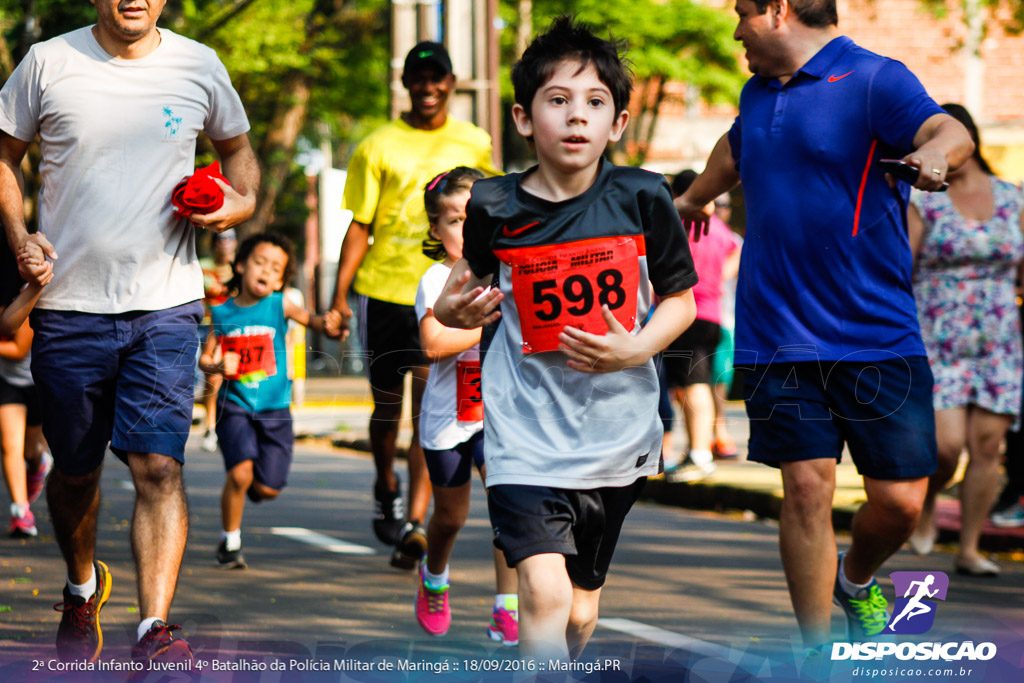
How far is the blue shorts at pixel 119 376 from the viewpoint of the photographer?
172 inches

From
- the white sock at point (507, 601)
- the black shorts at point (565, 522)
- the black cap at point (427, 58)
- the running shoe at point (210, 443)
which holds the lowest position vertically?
the running shoe at point (210, 443)

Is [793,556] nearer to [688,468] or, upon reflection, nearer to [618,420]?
[618,420]

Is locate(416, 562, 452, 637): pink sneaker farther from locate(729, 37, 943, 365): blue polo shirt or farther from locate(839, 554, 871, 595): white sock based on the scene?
locate(729, 37, 943, 365): blue polo shirt

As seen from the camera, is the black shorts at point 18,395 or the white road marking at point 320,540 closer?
the white road marking at point 320,540

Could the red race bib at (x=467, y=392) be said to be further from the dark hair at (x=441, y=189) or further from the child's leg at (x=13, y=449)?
the child's leg at (x=13, y=449)

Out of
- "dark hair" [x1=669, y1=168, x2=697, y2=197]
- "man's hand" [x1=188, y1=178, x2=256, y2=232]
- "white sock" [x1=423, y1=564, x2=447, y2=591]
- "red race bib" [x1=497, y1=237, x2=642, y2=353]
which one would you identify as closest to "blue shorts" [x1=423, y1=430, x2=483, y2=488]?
"white sock" [x1=423, y1=564, x2=447, y2=591]

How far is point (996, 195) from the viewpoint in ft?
21.3

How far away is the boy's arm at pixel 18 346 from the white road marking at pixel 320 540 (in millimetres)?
1720

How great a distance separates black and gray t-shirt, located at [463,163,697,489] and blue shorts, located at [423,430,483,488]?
1.59 m

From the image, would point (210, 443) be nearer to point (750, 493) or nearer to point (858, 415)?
point (750, 493)

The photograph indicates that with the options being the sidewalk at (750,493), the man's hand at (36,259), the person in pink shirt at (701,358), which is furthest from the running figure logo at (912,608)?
the person in pink shirt at (701,358)

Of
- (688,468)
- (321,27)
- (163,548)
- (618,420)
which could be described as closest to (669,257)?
(618,420)

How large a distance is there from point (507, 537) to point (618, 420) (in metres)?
0.41

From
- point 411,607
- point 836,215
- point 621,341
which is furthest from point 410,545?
point 621,341
